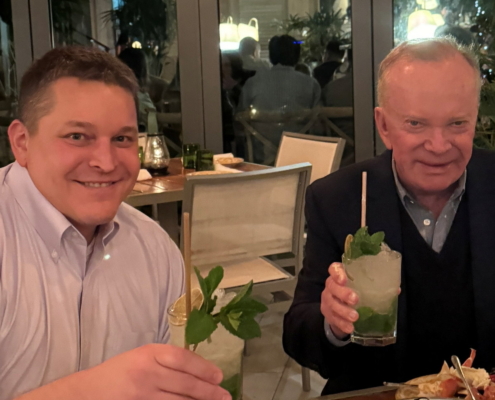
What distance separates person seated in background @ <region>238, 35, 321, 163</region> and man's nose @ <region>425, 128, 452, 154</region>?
11.3 feet

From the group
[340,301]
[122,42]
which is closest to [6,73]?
[122,42]

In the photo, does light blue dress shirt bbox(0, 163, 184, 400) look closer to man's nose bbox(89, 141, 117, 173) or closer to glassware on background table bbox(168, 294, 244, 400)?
man's nose bbox(89, 141, 117, 173)

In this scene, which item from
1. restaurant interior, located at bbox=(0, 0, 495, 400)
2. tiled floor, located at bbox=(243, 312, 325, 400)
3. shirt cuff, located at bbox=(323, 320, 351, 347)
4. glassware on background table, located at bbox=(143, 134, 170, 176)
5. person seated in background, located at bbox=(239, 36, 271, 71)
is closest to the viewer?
shirt cuff, located at bbox=(323, 320, 351, 347)

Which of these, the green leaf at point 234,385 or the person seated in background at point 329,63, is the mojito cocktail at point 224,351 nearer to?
the green leaf at point 234,385

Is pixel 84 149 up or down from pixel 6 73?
down

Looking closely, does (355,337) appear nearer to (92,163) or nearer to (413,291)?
(413,291)

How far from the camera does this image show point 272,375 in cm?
311

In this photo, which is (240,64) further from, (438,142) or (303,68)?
(438,142)

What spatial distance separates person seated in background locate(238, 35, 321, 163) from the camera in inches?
194

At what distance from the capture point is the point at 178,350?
34.2 inches

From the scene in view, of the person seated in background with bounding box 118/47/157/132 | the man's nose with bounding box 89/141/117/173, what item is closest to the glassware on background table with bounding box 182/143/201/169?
→ the person seated in background with bounding box 118/47/157/132

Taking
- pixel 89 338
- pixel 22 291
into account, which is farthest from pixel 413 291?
pixel 22 291

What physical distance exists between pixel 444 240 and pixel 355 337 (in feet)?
1.48

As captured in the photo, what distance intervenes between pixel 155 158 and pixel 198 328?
2992 millimetres
